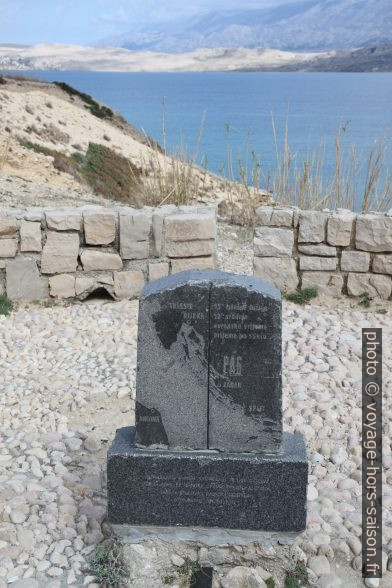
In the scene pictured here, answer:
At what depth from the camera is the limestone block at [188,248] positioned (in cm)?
797

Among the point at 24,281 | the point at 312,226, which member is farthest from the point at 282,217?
the point at 24,281

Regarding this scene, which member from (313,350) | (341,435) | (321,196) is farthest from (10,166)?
(341,435)

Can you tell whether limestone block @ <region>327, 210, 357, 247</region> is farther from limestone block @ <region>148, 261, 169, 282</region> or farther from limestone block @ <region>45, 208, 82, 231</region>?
limestone block @ <region>45, 208, 82, 231</region>

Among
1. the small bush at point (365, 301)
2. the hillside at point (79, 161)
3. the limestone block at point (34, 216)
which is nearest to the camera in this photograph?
the limestone block at point (34, 216)

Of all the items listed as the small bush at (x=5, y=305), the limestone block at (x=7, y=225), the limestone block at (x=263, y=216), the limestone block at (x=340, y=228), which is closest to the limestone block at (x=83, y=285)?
the small bush at (x=5, y=305)

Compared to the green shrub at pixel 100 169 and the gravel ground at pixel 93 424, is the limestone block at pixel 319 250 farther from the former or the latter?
the green shrub at pixel 100 169

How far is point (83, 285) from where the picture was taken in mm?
7973

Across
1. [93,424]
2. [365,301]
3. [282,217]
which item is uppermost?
[282,217]

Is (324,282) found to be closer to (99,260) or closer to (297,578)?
(99,260)

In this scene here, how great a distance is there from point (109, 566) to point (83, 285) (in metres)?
4.52

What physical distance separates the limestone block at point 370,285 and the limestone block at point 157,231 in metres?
2.03

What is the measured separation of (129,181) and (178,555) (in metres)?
14.5

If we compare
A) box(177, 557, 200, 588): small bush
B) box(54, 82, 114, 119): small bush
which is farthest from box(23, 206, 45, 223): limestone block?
box(54, 82, 114, 119): small bush

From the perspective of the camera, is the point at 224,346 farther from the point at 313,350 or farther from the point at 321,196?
the point at 321,196
